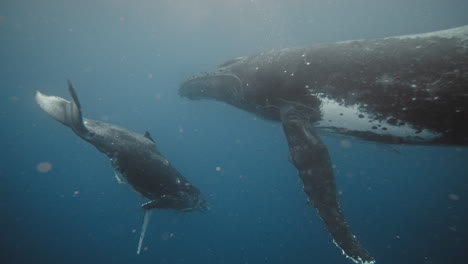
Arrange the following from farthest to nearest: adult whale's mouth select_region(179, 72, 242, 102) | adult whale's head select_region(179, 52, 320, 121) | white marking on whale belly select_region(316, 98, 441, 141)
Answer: adult whale's mouth select_region(179, 72, 242, 102)
adult whale's head select_region(179, 52, 320, 121)
white marking on whale belly select_region(316, 98, 441, 141)

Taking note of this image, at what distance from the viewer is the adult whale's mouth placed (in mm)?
6699

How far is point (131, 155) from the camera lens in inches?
243

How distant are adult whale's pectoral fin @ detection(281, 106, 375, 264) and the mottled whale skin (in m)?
3.73

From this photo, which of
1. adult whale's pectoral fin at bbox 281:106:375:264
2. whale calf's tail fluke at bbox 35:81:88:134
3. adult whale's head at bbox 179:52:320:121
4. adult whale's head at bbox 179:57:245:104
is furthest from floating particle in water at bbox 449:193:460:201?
whale calf's tail fluke at bbox 35:81:88:134

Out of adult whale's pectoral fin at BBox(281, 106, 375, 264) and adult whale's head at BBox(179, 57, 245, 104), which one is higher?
adult whale's head at BBox(179, 57, 245, 104)

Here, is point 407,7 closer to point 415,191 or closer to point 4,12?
point 415,191

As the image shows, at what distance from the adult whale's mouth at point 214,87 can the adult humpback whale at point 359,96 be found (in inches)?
26.4

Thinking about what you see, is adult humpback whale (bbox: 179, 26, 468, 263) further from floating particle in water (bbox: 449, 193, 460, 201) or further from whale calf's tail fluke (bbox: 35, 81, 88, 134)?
floating particle in water (bbox: 449, 193, 460, 201)

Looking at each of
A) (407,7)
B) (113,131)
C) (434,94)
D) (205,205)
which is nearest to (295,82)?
(434,94)

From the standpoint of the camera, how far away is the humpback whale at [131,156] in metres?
5.14

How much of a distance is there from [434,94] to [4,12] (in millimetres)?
44530

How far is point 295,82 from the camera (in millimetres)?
5441

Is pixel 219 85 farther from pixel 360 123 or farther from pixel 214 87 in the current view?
pixel 360 123

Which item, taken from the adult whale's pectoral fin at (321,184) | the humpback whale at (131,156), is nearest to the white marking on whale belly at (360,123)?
the adult whale's pectoral fin at (321,184)
